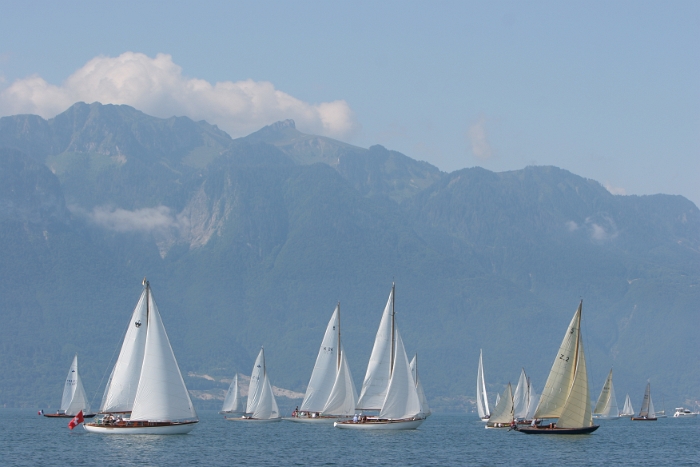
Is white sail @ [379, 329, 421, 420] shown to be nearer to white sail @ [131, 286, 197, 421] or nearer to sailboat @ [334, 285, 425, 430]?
sailboat @ [334, 285, 425, 430]

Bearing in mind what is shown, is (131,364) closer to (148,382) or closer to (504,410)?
(148,382)

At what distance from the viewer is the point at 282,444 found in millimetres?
129000

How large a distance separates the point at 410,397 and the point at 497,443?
37.7ft

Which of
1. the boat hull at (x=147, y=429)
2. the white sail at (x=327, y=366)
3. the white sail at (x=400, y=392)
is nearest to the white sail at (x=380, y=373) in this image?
the white sail at (x=400, y=392)

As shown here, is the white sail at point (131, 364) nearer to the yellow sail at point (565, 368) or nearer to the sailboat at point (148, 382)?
the sailboat at point (148, 382)

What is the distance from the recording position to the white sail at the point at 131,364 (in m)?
116

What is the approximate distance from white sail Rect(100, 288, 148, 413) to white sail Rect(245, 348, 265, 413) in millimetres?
57469

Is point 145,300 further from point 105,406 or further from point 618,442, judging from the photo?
point 618,442

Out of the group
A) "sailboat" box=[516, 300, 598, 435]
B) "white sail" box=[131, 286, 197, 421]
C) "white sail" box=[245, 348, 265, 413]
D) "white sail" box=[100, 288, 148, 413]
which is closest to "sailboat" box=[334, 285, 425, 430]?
"sailboat" box=[516, 300, 598, 435]

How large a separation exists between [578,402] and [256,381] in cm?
6806

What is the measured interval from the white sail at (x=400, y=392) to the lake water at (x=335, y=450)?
274 cm

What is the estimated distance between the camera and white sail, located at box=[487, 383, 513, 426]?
15600 cm

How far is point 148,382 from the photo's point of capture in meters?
113

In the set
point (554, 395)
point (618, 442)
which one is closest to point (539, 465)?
point (554, 395)
